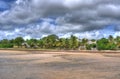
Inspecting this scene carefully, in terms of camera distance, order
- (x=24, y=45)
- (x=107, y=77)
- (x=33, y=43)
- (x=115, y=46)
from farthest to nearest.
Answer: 1. (x=24, y=45)
2. (x=33, y=43)
3. (x=115, y=46)
4. (x=107, y=77)

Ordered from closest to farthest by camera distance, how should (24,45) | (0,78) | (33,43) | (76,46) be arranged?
(0,78) < (76,46) < (33,43) < (24,45)

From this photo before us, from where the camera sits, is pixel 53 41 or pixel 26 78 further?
pixel 53 41

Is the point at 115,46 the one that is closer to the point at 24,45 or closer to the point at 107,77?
the point at 24,45

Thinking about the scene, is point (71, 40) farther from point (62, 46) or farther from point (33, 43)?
point (33, 43)

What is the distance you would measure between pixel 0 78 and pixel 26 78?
1.95m

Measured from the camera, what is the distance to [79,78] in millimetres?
19719

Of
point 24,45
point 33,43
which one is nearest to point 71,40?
point 33,43

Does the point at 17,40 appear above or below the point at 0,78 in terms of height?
above

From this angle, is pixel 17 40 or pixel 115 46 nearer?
pixel 115 46

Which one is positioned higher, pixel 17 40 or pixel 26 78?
pixel 17 40

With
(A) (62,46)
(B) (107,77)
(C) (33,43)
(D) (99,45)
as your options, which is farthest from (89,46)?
(B) (107,77)

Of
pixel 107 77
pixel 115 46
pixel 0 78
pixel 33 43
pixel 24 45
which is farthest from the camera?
pixel 24 45

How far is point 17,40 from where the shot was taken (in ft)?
549

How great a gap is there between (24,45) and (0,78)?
480ft
